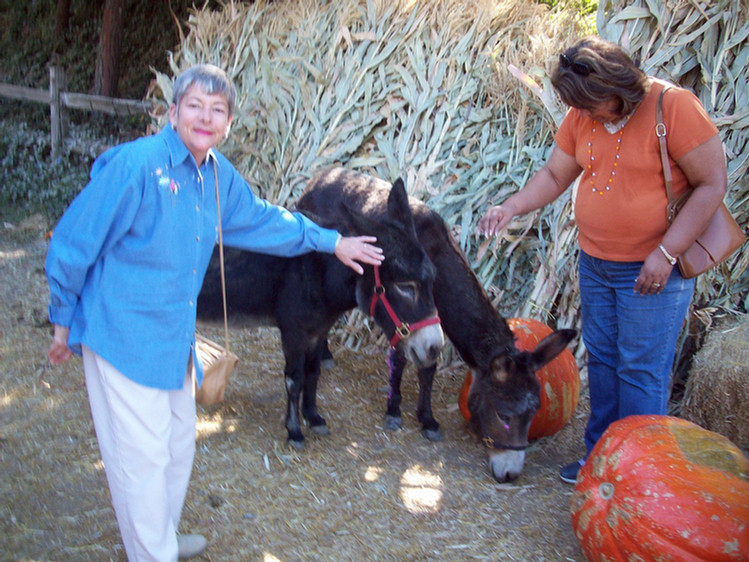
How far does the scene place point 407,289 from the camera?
11.0 feet

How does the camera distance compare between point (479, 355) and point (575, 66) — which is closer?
point (575, 66)

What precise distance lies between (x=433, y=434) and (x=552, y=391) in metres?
0.86

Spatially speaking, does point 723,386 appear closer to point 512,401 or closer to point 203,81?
point 512,401

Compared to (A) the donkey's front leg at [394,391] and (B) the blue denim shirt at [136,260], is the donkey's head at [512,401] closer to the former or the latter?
(A) the donkey's front leg at [394,391]

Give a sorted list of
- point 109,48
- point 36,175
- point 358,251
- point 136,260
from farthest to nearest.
A: point 109,48, point 36,175, point 358,251, point 136,260

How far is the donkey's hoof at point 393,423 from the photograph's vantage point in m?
4.38

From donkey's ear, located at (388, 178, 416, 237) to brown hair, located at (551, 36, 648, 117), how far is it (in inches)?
38.7

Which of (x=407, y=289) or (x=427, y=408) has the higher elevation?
(x=407, y=289)

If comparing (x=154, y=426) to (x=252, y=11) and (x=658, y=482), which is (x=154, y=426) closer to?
(x=658, y=482)

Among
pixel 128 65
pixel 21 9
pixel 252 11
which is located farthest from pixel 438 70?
pixel 21 9

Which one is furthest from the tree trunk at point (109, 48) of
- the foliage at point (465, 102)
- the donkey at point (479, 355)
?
the donkey at point (479, 355)

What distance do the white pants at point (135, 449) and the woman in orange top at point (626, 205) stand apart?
6.88 ft

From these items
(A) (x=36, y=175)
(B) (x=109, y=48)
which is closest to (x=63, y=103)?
(A) (x=36, y=175)

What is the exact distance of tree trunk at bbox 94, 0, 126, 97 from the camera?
36.0ft
